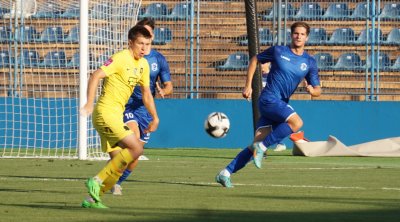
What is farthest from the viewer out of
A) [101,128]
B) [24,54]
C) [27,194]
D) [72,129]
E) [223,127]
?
[24,54]

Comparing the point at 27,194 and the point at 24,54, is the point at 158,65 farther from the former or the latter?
the point at 24,54

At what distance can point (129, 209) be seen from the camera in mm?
9547

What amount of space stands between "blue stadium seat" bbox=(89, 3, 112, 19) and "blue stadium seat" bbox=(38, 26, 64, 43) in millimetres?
3351

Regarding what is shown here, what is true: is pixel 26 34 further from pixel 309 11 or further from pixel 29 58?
pixel 309 11

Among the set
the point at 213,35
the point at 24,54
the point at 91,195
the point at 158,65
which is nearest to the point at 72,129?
the point at 24,54

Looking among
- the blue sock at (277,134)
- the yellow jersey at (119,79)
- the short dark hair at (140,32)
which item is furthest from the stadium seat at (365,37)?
the short dark hair at (140,32)

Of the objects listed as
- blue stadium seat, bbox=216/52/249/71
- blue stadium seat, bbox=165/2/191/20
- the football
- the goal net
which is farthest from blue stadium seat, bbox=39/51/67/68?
the football

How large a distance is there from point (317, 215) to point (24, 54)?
16326mm

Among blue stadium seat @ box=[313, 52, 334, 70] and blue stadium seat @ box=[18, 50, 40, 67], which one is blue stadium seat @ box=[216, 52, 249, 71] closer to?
blue stadium seat @ box=[313, 52, 334, 70]

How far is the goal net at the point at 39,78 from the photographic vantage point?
2278cm

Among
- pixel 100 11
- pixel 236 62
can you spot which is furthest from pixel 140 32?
pixel 236 62

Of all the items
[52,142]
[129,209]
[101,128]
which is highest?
[101,128]

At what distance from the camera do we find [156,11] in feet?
87.0

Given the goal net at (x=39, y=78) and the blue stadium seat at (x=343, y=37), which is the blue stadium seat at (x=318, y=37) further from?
the goal net at (x=39, y=78)
